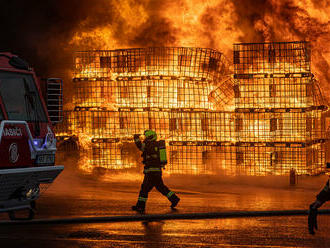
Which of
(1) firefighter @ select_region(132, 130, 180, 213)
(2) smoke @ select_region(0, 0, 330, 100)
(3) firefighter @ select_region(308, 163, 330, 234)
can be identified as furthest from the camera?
(2) smoke @ select_region(0, 0, 330, 100)

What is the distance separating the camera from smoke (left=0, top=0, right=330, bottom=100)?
20062 mm

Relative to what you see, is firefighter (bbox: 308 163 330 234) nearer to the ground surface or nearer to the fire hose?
the ground surface

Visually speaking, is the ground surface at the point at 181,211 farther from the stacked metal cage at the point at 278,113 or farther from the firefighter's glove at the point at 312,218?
the stacked metal cage at the point at 278,113

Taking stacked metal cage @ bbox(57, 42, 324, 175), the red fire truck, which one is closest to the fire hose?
the red fire truck

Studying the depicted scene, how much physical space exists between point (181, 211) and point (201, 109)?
532 centimetres

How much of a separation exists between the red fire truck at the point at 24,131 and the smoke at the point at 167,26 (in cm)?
991

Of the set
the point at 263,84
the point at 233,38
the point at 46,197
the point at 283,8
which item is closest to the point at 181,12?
the point at 233,38

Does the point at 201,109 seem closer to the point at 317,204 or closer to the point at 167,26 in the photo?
the point at 167,26

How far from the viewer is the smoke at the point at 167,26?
2006cm

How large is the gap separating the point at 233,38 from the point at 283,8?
79.9 inches

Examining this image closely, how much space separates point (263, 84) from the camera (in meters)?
16.2

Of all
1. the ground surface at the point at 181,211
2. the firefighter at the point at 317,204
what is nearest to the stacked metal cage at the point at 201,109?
the ground surface at the point at 181,211

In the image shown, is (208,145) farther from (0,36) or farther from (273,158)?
(0,36)

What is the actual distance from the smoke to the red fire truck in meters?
9.91
